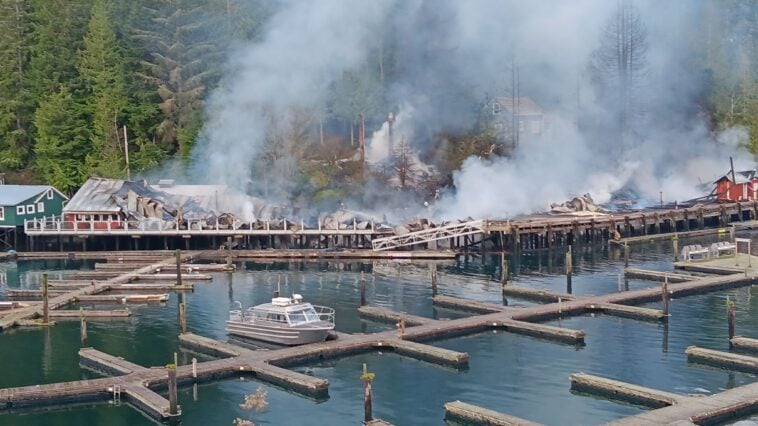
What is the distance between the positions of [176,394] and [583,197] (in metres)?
60.9

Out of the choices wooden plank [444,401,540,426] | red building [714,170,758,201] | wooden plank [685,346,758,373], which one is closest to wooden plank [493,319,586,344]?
wooden plank [685,346,758,373]

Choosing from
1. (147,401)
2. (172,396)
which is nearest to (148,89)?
(147,401)

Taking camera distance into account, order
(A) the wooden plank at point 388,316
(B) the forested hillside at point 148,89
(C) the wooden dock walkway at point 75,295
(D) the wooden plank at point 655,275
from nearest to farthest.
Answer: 1. (A) the wooden plank at point 388,316
2. (C) the wooden dock walkway at point 75,295
3. (D) the wooden plank at point 655,275
4. (B) the forested hillside at point 148,89

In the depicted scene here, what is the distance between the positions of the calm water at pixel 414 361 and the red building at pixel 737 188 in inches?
1239

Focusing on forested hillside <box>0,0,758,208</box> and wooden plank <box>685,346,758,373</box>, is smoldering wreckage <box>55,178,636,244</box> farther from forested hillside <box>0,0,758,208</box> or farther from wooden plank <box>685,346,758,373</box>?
wooden plank <box>685,346,758,373</box>

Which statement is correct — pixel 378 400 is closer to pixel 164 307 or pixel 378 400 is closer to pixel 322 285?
pixel 164 307

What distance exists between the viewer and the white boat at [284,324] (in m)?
50.4

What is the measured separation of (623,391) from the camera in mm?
42281

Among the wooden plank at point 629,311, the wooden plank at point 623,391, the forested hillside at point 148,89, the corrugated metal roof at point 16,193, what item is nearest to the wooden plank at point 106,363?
the wooden plank at point 623,391

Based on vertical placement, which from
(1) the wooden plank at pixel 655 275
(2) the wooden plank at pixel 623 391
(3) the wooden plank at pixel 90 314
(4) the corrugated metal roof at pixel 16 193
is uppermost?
(4) the corrugated metal roof at pixel 16 193

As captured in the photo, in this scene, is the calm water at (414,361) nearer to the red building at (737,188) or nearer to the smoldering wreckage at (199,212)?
the smoldering wreckage at (199,212)

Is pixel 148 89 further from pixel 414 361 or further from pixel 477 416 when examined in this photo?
pixel 477 416

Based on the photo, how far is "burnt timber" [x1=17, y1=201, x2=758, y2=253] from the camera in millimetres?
81812

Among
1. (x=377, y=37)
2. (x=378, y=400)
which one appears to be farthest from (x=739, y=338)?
(x=377, y=37)
